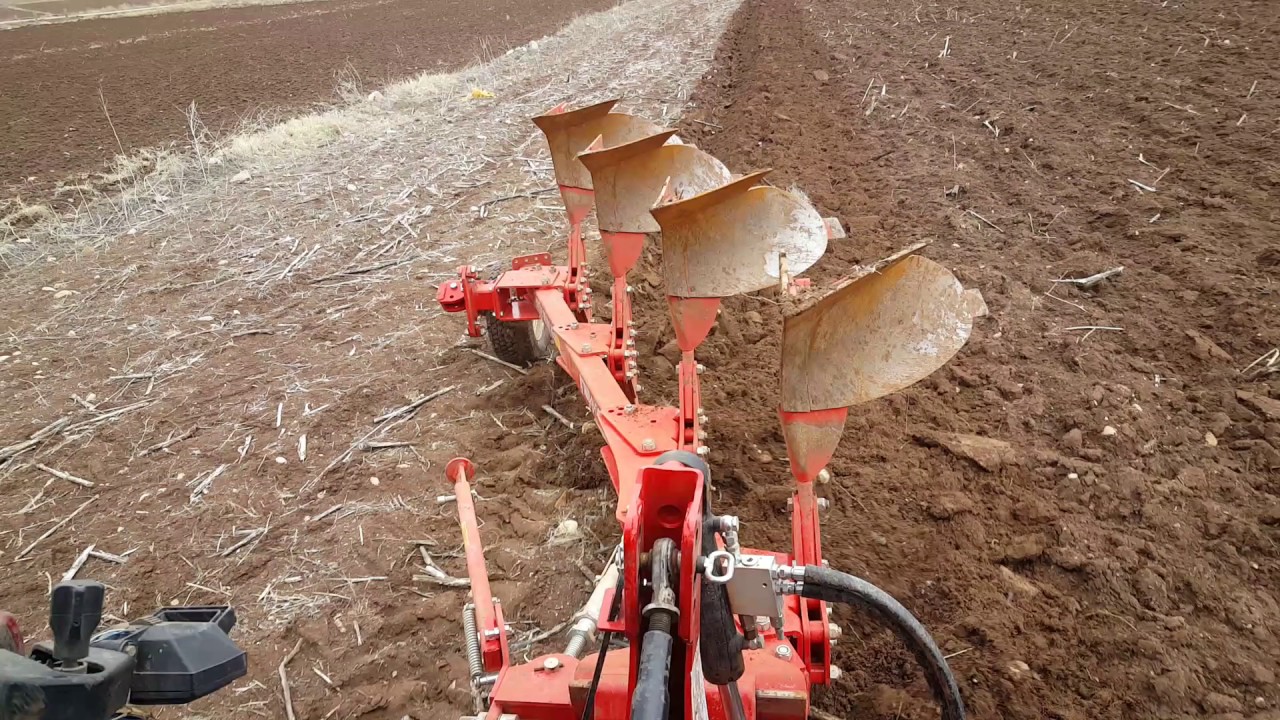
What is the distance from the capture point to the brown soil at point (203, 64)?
38.3 ft

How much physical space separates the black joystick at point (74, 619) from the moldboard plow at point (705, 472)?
80cm

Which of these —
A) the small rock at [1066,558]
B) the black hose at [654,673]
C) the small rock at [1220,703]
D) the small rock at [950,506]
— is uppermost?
the black hose at [654,673]

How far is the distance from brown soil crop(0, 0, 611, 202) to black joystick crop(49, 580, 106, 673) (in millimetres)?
10401

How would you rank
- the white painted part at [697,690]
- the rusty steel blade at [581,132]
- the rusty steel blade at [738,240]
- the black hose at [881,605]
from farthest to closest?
the rusty steel blade at [581,132], the rusty steel blade at [738,240], the black hose at [881,605], the white painted part at [697,690]

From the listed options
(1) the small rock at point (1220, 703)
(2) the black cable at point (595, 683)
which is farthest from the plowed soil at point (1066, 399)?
(2) the black cable at point (595, 683)

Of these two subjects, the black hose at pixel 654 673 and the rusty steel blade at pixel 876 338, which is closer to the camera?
the black hose at pixel 654 673

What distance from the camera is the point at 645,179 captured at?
3.39m

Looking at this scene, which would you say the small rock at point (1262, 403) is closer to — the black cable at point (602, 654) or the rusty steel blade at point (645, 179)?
the rusty steel blade at point (645, 179)

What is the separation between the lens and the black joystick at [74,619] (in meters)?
1.10

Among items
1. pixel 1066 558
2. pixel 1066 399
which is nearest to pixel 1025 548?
pixel 1066 558

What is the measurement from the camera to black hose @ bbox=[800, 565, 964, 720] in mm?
1583

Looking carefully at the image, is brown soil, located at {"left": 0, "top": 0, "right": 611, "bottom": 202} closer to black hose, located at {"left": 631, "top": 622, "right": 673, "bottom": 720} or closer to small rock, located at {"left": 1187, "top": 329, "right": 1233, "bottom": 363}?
black hose, located at {"left": 631, "top": 622, "right": 673, "bottom": 720}

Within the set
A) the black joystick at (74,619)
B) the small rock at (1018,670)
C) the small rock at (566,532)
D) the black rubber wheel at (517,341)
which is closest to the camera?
the black joystick at (74,619)

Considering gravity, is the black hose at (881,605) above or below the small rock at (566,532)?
above
